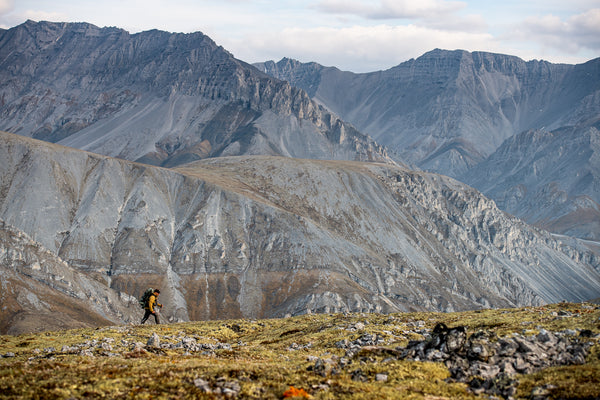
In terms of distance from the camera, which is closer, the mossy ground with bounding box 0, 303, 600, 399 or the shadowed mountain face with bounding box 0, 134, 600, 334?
the mossy ground with bounding box 0, 303, 600, 399

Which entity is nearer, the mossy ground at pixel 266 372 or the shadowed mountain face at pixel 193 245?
the mossy ground at pixel 266 372

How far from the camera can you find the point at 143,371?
2267 centimetres

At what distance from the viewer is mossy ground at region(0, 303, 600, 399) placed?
20078 mm

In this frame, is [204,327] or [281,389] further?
[204,327]

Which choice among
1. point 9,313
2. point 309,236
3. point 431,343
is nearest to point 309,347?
point 431,343

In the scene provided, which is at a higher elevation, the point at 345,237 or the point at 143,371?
the point at 143,371

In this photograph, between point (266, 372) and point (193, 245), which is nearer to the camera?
point (266, 372)

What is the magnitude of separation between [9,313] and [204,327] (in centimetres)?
9244

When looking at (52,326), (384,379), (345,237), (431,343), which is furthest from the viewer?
(345,237)

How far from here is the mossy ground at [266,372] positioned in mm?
20078

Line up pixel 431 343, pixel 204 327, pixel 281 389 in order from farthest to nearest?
pixel 204 327, pixel 431 343, pixel 281 389

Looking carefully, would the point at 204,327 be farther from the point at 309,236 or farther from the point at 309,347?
the point at 309,236

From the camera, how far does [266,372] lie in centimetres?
2319

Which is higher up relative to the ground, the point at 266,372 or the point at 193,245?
the point at 266,372
